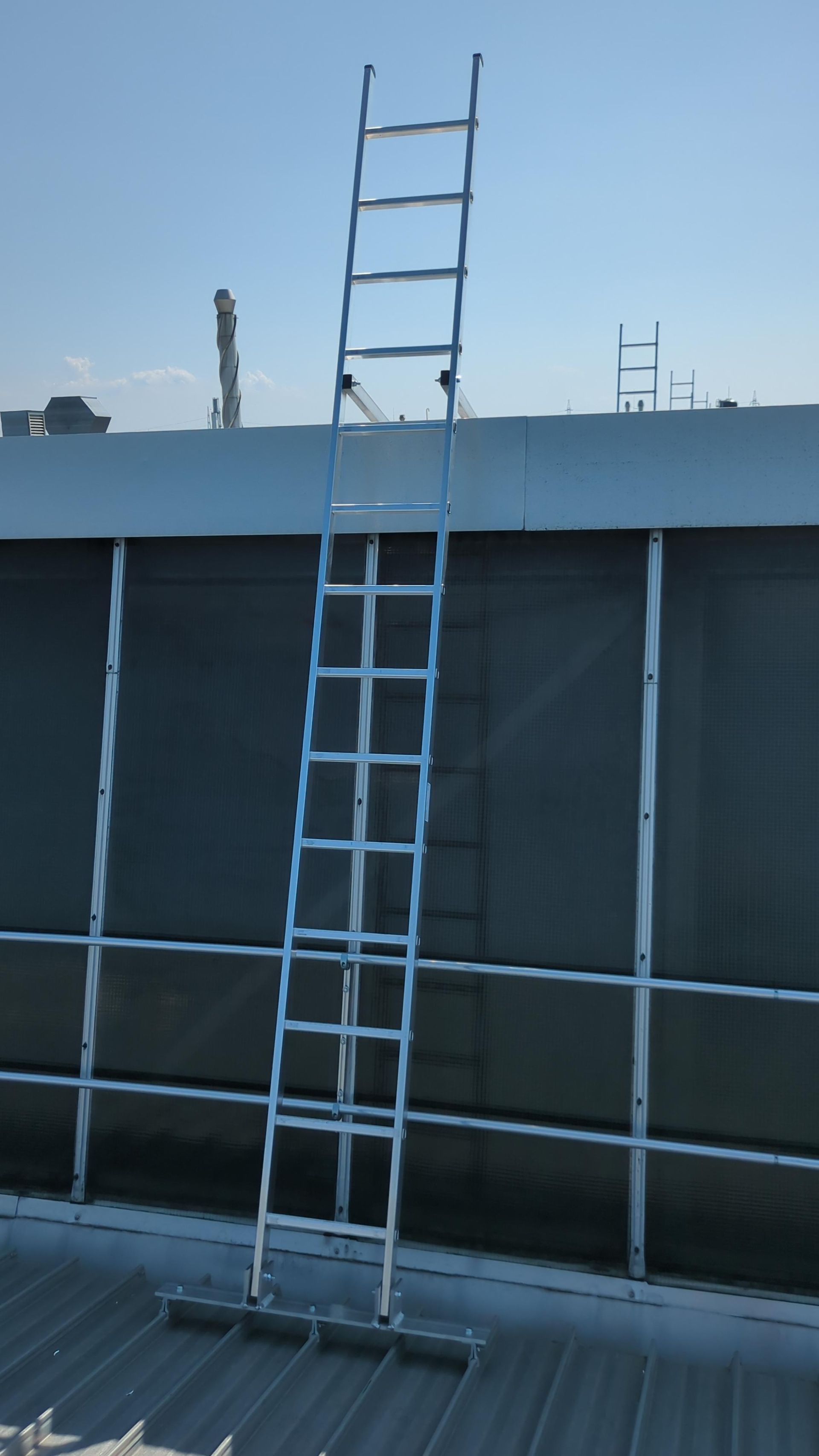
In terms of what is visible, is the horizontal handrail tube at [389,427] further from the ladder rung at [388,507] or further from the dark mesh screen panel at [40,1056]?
the dark mesh screen panel at [40,1056]

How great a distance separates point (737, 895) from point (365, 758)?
129 cm

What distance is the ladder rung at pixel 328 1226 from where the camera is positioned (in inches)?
127

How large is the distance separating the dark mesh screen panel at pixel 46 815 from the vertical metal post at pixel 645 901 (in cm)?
199

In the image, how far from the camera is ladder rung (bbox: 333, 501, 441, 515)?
359 cm

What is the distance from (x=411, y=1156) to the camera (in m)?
3.80

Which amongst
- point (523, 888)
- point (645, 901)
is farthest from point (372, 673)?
point (645, 901)

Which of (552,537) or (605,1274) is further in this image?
(552,537)

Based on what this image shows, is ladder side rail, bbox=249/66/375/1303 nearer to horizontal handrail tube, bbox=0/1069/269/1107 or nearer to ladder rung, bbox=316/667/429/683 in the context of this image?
ladder rung, bbox=316/667/429/683

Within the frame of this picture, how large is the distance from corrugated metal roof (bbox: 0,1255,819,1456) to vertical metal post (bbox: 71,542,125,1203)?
61cm

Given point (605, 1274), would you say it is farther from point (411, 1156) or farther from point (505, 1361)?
point (411, 1156)

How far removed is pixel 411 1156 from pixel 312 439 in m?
2.50

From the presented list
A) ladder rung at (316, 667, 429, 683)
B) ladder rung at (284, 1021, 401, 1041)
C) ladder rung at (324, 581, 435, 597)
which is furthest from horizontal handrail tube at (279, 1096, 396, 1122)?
ladder rung at (324, 581, 435, 597)

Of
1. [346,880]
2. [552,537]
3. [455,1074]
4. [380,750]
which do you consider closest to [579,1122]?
[455,1074]

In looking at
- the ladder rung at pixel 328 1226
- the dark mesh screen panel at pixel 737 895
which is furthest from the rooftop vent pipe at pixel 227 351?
the ladder rung at pixel 328 1226
